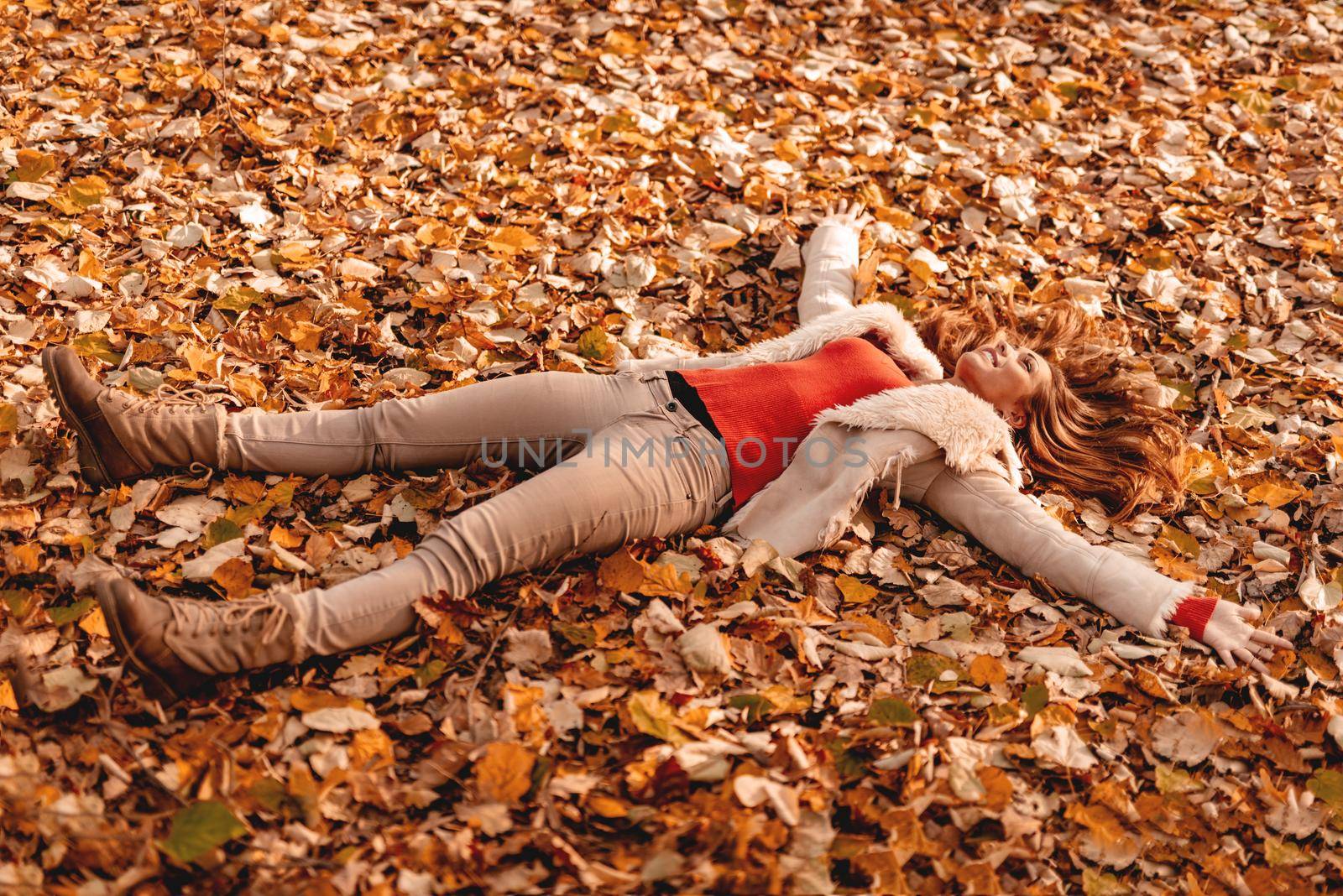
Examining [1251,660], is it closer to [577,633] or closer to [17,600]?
[577,633]

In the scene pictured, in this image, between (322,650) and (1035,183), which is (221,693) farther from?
(1035,183)

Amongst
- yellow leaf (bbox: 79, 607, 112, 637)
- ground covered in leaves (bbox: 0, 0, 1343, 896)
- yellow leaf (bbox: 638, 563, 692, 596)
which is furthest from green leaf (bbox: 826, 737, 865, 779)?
yellow leaf (bbox: 79, 607, 112, 637)

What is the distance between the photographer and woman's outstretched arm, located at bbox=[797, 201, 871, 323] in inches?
142

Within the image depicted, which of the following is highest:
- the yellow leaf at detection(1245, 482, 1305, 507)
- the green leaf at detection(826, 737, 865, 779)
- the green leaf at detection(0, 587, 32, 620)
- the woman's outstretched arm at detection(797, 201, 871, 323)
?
the woman's outstretched arm at detection(797, 201, 871, 323)

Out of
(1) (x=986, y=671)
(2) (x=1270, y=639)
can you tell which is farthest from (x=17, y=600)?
(2) (x=1270, y=639)

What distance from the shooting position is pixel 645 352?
3.52 meters

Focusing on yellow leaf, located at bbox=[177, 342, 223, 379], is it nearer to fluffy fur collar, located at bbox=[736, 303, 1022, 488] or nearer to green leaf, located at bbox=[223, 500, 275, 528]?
green leaf, located at bbox=[223, 500, 275, 528]

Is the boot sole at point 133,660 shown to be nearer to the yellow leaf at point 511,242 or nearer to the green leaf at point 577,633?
the green leaf at point 577,633

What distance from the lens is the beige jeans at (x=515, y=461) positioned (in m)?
2.52

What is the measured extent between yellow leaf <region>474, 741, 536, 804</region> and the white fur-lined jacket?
1.01 meters

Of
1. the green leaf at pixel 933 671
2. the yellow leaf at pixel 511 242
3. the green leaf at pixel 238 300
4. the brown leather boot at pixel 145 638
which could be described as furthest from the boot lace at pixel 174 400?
the green leaf at pixel 933 671

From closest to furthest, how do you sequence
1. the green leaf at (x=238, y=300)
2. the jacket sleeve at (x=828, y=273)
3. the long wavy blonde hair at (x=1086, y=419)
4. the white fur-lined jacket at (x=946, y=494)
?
the white fur-lined jacket at (x=946, y=494)
the long wavy blonde hair at (x=1086, y=419)
the green leaf at (x=238, y=300)
the jacket sleeve at (x=828, y=273)

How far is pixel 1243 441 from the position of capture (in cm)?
348

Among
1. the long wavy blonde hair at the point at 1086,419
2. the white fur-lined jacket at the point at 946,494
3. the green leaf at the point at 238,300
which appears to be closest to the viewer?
the white fur-lined jacket at the point at 946,494
